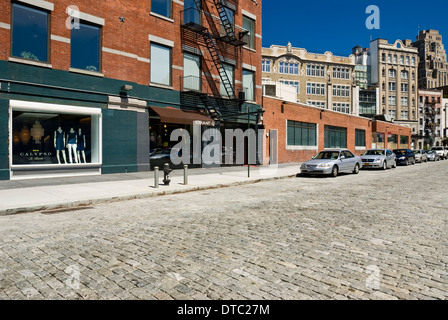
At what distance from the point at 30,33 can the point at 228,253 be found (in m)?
14.4

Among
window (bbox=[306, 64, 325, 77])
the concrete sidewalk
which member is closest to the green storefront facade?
the concrete sidewalk

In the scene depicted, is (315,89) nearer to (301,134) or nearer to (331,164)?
(301,134)

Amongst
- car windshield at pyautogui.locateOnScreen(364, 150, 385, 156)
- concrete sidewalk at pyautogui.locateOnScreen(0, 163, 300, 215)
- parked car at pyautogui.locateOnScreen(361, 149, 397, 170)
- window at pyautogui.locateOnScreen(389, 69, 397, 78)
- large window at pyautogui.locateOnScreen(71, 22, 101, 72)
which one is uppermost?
window at pyautogui.locateOnScreen(389, 69, 397, 78)

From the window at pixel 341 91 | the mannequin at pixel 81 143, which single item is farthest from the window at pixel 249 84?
the window at pixel 341 91

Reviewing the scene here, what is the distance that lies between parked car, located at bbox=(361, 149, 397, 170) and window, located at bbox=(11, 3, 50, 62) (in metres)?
21.3

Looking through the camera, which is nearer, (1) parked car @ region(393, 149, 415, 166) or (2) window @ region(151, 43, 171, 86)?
(2) window @ region(151, 43, 171, 86)

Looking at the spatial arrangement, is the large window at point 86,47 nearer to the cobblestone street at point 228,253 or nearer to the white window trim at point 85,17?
the white window trim at point 85,17

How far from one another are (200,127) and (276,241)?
15850 mm

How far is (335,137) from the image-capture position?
3647 cm

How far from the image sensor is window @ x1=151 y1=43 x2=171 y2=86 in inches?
710

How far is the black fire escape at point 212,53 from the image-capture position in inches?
770

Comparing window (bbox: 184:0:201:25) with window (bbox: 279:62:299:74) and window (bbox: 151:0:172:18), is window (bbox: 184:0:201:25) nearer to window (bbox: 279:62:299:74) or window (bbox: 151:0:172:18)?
window (bbox: 151:0:172:18)

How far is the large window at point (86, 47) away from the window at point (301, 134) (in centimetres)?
1837
